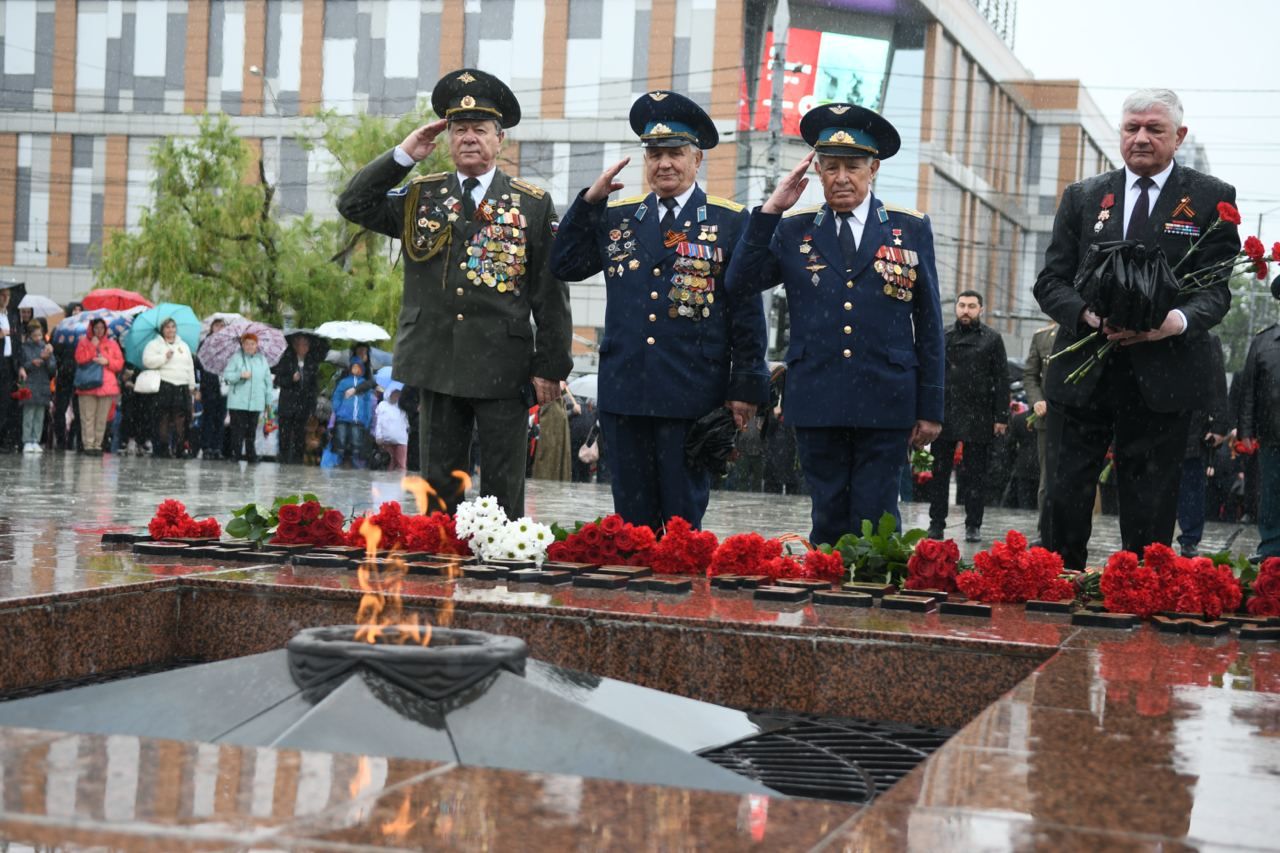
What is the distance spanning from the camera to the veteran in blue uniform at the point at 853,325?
6.51 metres

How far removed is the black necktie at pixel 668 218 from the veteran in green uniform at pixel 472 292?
0.55 m

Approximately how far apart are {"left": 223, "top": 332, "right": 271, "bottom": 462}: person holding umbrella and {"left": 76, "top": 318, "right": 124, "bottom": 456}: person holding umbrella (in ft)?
4.69

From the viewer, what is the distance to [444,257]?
22.7 feet

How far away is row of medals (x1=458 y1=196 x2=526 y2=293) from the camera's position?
22.6ft

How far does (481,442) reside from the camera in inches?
272

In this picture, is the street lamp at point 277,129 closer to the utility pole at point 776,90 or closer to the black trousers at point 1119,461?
the utility pole at point 776,90

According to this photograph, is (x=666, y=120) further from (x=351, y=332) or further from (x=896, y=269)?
(x=351, y=332)

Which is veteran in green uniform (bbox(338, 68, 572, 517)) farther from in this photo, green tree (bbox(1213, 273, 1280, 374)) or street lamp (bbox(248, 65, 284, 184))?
green tree (bbox(1213, 273, 1280, 374))

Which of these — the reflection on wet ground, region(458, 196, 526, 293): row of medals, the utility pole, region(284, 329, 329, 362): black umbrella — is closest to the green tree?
the utility pole

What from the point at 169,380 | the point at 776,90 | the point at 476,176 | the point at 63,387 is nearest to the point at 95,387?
the point at 169,380

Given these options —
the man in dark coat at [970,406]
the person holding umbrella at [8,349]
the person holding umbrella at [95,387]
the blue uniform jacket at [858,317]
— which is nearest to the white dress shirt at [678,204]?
the blue uniform jacket at [858,317]

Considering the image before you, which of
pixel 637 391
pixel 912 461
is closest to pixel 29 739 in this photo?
pixel 637 391

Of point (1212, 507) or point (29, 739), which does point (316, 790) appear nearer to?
point (29, 739)

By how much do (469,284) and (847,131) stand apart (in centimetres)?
163
